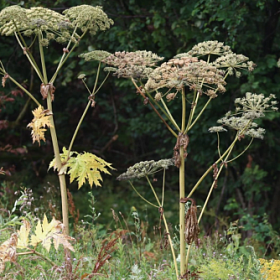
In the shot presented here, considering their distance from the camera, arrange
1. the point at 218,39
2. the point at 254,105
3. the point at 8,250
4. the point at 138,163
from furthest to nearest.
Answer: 1. the point at 218,39
2. the point at 254,105
3. the point at 138,163
4. the point at 8,250

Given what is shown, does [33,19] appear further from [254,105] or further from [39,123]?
[254,105]

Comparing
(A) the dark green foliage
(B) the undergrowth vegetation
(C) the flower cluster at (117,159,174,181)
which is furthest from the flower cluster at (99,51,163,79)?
(A) the dark green foliage

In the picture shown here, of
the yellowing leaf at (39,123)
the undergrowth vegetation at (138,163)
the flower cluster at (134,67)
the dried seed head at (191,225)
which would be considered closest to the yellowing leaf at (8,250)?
the undergrowth vegetation at (138,163)

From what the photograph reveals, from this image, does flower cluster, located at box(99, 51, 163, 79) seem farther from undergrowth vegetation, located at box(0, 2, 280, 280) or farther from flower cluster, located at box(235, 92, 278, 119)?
flower cluster, located at box(235, 92, 278, 119)

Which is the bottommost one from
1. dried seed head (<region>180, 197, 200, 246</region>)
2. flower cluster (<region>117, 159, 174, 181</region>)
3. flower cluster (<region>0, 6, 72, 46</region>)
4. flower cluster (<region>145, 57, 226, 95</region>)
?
dried seed head (<region>180, 197, 200, 246</region>)

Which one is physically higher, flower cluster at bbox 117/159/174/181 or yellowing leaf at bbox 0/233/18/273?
flower cluster at bbox 117/159/174/181

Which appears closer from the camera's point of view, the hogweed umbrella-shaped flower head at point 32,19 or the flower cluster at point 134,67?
the flower cluster at point 134,67

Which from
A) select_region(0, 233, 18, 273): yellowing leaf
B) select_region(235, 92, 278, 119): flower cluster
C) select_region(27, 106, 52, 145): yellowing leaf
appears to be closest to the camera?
select_region(0, 233, 18, 273): yellowing leaf

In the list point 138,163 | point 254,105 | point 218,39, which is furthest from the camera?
point 218,39

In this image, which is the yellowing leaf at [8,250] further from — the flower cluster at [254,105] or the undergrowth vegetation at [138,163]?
the flower cluster at [254,105]

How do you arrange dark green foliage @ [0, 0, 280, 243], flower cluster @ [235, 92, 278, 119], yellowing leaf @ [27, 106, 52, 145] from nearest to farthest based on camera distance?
flower cluster @ [235, 92, 278, 119]
yellowing leaf @ [27, 106, 52, 145]
dark green foliage @ [0, 0, 280, 243]

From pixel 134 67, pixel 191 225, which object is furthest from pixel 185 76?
pixel 191 225

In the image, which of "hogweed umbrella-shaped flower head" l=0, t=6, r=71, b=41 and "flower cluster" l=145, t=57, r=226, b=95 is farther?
"hogweed umbrella-shaped flower head" l=0, t=6, r=71, b=41

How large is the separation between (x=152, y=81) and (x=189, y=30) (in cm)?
293
